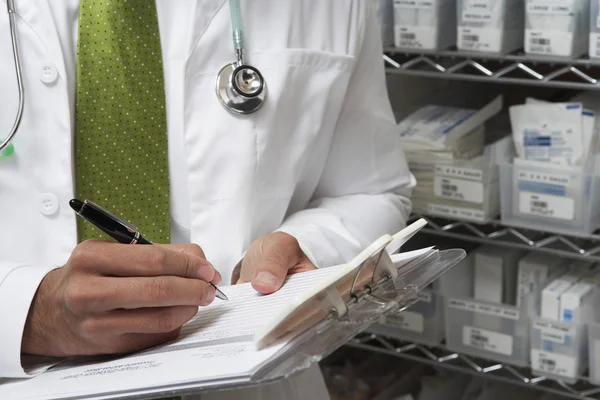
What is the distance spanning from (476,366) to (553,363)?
0.60ft

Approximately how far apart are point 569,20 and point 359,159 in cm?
50

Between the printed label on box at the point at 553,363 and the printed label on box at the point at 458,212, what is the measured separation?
0.28m

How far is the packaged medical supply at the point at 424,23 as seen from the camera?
1.49 m

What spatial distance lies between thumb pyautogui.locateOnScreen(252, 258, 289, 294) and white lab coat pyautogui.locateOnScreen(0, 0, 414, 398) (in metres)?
0.12

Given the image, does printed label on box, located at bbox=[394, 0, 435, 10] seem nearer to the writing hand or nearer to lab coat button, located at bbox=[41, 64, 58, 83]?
lab coat button, located at bbox=[41, 64, 58, 83]

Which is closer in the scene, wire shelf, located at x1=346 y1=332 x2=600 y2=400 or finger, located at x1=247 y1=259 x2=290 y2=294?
finger, located at x1=247 y1=259 x2=290 y2=294

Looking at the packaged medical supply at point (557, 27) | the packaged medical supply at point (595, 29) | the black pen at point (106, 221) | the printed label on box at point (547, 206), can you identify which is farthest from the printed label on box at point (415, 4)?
the black pen at point (106, 221)

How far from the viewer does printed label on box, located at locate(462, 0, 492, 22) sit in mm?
1430

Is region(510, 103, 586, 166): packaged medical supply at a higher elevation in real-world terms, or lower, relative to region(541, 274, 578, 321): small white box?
higher

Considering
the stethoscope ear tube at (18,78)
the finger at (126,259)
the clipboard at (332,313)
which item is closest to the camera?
the clipboard at (332,313)

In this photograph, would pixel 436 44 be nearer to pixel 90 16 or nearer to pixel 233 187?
pixel 233 187

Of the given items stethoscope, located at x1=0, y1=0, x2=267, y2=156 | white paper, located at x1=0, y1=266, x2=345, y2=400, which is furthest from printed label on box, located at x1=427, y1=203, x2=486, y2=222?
white paper, located at x1=0, y1=266, x2=345, y2=400

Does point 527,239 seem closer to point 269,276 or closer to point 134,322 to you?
point 269,276

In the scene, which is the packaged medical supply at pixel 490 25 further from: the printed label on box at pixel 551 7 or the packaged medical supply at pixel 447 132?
the packaged medical supply at pixel 447 132
